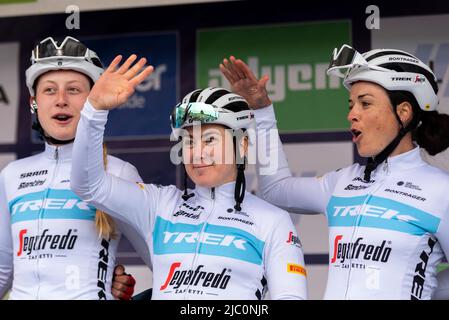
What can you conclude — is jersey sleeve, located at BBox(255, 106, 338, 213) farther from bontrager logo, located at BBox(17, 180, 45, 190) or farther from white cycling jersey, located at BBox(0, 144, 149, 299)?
bontrager logo, located at BBox(17, 180, 45, 190)

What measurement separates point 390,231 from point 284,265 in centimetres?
40

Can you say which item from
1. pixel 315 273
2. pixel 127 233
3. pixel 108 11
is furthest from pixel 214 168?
pixel 108 11

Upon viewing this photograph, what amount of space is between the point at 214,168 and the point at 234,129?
0.18 m

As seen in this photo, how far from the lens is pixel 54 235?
12.2ft

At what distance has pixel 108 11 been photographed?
5.27 metres

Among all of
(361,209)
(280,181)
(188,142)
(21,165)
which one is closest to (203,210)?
(188,142)

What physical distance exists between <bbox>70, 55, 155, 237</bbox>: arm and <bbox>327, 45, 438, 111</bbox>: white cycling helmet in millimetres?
792

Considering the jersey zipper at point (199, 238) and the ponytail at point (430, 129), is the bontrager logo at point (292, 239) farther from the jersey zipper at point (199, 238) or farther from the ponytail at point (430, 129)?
the ponytail at point (430, 129)

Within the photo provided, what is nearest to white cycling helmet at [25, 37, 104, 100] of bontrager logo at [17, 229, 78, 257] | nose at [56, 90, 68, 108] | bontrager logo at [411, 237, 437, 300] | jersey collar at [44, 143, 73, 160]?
nose at [56, 90, 68, 108]

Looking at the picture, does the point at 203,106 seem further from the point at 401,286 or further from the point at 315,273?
the point at 315,273

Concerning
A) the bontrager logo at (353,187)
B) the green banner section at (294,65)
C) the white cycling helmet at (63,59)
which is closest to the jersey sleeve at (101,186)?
the white cycling helmet at (63,59)

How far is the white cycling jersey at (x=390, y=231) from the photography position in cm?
342

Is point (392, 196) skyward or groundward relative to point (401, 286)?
skyward

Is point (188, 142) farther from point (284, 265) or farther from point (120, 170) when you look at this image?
point (284, 265)
